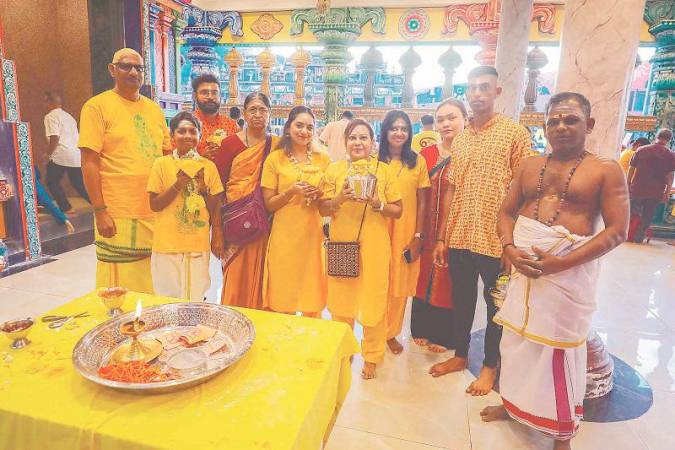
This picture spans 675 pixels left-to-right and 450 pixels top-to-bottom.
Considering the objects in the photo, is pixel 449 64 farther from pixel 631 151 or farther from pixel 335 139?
pixel 631 151

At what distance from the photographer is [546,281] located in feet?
6.28

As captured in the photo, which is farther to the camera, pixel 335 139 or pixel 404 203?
pixel 335 139

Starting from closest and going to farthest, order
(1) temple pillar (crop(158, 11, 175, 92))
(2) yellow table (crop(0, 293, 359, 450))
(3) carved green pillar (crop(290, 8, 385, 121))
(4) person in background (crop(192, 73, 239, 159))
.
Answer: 1. (2) yellow table (crop(0, 293, 359, 450))
2. (4) person in background (crop(192, 73, 239, 159))
3. (3) carved green pillar (crop(290, 8, 385, 121))
4. (1) temple pillar (crop(158, 11, 175, 92))

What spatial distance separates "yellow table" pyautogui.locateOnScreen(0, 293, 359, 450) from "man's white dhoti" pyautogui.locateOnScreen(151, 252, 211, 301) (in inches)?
43.0

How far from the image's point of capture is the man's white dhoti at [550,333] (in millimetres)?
1886

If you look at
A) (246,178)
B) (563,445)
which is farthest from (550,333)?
(246,178)

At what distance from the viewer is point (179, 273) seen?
252 centimetres

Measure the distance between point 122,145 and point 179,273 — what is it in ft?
2.72

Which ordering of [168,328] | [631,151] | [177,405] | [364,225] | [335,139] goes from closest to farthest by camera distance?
[177,405]
[168,328]
[364,225]
[335,139]
[631,151]

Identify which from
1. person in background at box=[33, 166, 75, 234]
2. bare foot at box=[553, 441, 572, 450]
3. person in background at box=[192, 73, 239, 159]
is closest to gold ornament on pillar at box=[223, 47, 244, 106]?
person in background at box=[33, 166, 75, 234]

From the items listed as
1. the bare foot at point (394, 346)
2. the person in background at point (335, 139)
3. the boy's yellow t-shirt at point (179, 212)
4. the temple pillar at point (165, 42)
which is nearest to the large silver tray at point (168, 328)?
the boy's yellow t-shirt at point (179, 212)

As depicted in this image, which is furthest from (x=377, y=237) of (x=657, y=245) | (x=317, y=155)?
(x=657, y=245)

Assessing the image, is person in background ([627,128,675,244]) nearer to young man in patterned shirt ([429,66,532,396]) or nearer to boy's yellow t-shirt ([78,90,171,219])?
young man in patterned shirt ([429,66,532,396])

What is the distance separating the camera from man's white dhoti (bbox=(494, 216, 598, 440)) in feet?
6.19
